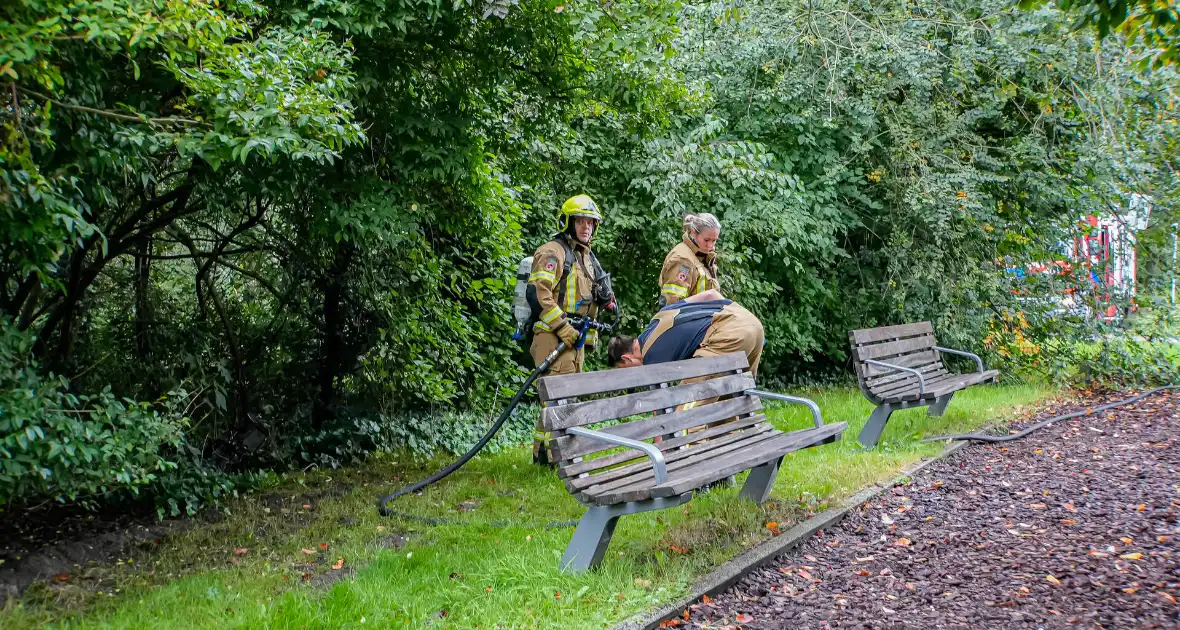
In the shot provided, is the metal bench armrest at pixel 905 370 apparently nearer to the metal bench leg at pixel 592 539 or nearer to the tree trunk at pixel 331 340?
the metal bench leg at pixel 592 539

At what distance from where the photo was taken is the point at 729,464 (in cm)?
462

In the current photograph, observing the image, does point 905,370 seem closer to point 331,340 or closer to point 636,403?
point 636,403

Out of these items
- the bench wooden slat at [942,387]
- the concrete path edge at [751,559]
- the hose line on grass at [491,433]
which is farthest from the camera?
the bench wooden slat at [942,387]

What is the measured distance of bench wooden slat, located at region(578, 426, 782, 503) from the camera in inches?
162

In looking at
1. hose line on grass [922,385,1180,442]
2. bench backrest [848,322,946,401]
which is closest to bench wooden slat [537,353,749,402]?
bench backrest [848,322,946,401]

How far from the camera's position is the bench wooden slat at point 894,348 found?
7.80 metres

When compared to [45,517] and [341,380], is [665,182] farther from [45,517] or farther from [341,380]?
[45,517]

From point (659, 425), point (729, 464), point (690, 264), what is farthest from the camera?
point (690, 264)

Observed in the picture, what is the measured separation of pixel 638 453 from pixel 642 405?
28cm

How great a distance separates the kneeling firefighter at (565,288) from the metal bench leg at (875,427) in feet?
7.72

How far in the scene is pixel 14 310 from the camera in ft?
18.1

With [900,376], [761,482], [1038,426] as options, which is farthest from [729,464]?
[1038,426]

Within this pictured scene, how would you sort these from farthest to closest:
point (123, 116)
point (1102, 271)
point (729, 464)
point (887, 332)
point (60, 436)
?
1. point (1102, 271)
2. point (887, 332)
3. point (729, 464)
4. point (60, 436)
5. point (123, 116)

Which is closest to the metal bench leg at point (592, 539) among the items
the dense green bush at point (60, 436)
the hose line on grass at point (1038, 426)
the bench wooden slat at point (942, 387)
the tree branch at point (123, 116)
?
the dense green bush at point (60, 436)
